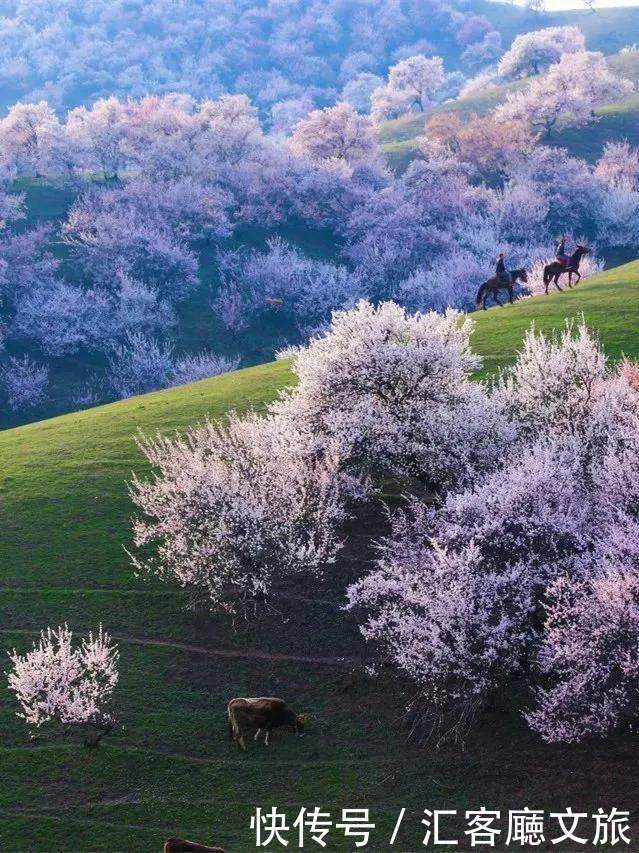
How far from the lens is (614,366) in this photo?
36594 mm

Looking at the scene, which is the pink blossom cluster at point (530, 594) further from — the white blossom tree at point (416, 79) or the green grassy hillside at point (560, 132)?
the white blossom tree at point (416, 79)

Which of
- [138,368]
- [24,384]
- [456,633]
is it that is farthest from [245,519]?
[138,368]

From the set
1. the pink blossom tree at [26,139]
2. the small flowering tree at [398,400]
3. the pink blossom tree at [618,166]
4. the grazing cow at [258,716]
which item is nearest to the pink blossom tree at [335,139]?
the pink blossom tree at [618,166]

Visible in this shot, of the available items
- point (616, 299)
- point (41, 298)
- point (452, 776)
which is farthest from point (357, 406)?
point (41, 298)

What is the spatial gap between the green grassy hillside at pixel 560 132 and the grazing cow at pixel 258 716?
107420 mm

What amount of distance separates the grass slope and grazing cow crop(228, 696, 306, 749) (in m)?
0.44

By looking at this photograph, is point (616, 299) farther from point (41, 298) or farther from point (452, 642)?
point (41, 298)

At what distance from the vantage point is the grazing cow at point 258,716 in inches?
807

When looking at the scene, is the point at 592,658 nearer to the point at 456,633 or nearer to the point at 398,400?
the point at 456,633

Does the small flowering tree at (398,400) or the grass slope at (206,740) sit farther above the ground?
the small flowering tree at (398,400)

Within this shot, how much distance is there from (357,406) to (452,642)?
9.02 m

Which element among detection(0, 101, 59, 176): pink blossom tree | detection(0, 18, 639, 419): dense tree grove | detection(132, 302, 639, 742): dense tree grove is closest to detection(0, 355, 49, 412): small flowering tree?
detection(0, 18, 639, 419): dense tree grove

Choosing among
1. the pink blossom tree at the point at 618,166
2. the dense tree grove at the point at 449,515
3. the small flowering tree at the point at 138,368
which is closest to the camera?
the dense tree grove at the point at 449,515

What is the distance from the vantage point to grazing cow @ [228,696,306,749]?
20.5m
